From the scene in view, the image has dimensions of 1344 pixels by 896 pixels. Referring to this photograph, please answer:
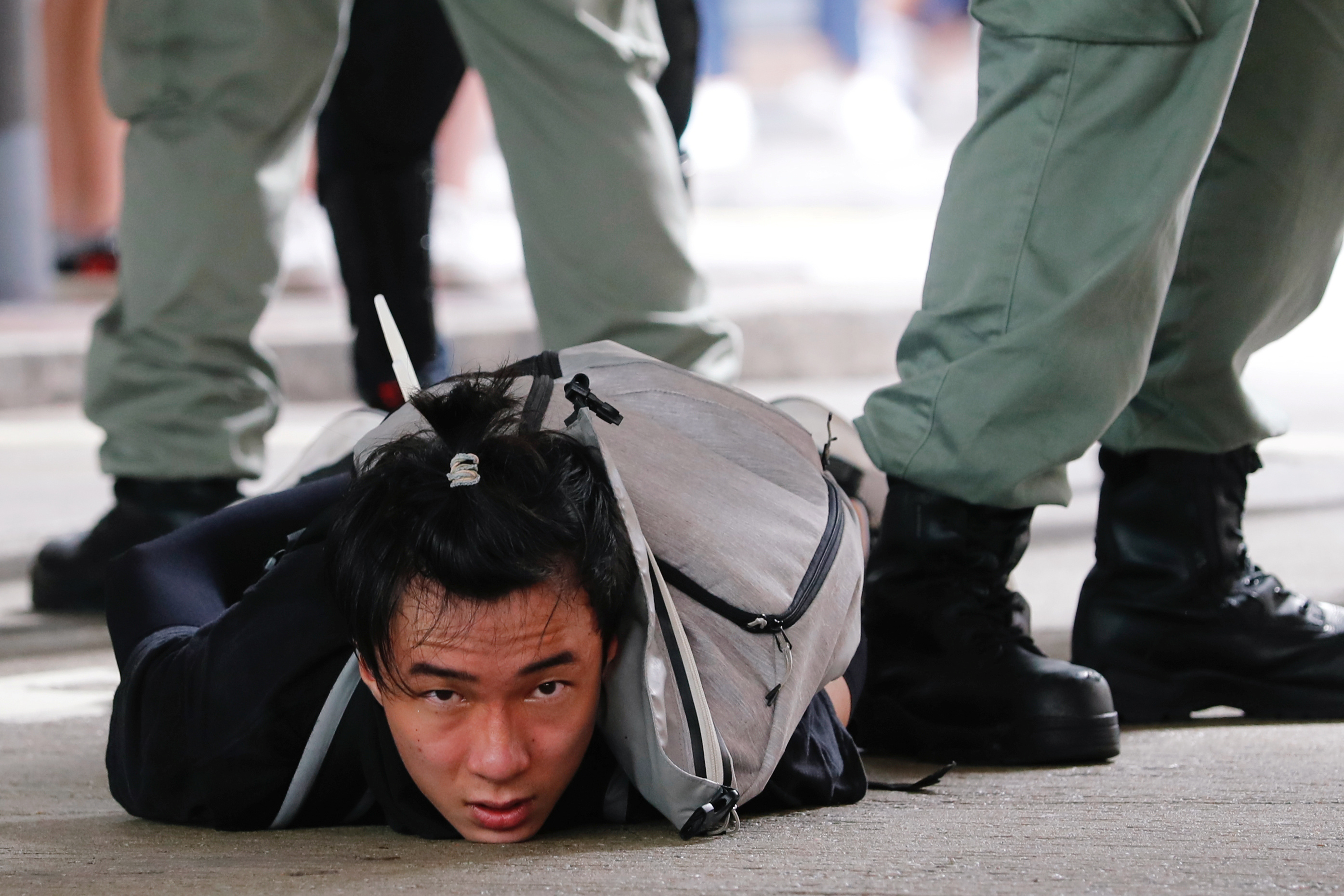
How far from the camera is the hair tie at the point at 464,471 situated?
1.00 m

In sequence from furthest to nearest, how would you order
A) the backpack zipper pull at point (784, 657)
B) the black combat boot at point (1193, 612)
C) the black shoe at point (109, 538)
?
1. the black shoe at point (109, 538)
2. the black combat boot at point (1193, 612)
3. the backpack zipper pull at point (784, 657)

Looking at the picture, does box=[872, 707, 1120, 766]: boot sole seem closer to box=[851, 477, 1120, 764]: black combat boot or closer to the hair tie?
box=[851, 477, 1120, 764]: black combat boot

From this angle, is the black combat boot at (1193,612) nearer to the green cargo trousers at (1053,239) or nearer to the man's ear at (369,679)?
the green cargo trousers at (1053,239)

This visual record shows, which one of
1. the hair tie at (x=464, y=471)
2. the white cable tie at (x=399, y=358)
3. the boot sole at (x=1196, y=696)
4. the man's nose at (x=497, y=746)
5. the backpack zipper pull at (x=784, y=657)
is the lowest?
the boot sole at (x=1196, y=696)

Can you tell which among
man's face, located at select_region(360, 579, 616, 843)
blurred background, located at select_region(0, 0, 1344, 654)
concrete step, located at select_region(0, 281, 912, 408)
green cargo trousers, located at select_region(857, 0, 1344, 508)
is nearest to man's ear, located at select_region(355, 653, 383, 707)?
man's face, located at select_region(360, 579, 616, 843)

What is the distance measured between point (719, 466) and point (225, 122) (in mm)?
973

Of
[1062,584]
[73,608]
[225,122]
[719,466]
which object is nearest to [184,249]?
[225,122]

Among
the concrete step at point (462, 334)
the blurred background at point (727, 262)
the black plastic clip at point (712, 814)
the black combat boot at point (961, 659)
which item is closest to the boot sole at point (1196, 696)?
the black combat boot at point (961, 659)

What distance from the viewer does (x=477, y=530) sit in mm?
986

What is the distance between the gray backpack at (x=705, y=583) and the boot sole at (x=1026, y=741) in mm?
139

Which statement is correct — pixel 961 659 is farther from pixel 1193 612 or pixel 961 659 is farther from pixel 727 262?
pixel 727 262

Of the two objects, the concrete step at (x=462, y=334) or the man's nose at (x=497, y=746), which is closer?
the man's nose at (x=497, y=746)

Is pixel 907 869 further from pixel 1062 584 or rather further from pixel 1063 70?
pixel 1062 584

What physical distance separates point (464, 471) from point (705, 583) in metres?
0.18
